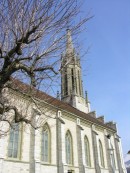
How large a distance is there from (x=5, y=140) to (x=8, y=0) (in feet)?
36.5

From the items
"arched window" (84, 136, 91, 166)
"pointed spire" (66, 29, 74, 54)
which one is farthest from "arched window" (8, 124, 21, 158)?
"arched window" (84, 136, 91, 166)

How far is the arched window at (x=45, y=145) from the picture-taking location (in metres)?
18.2

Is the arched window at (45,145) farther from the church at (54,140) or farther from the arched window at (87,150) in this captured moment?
the arched window at (87,150)

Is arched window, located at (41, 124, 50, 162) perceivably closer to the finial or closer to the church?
the church

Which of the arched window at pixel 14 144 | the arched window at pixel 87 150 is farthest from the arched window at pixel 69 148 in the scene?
the arched window at pixel 14 144

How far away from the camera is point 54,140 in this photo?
1947cm

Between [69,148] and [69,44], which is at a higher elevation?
[69,44]

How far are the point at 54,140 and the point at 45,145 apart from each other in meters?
1.13

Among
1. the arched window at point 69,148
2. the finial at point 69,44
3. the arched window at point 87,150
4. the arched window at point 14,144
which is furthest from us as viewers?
the arched window at point 87,150

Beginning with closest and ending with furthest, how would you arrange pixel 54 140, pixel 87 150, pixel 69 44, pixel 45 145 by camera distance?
1. pixel 69 44
2. pixel 45 145
3. pixel 54 140
4. pixel 87 150

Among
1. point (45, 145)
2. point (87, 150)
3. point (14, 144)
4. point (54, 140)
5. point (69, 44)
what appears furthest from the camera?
point (87, 150)

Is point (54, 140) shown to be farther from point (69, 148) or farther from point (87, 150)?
point (87, 150)

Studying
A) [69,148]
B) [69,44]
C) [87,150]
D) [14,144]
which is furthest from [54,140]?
[69,44]

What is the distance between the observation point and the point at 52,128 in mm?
19750
